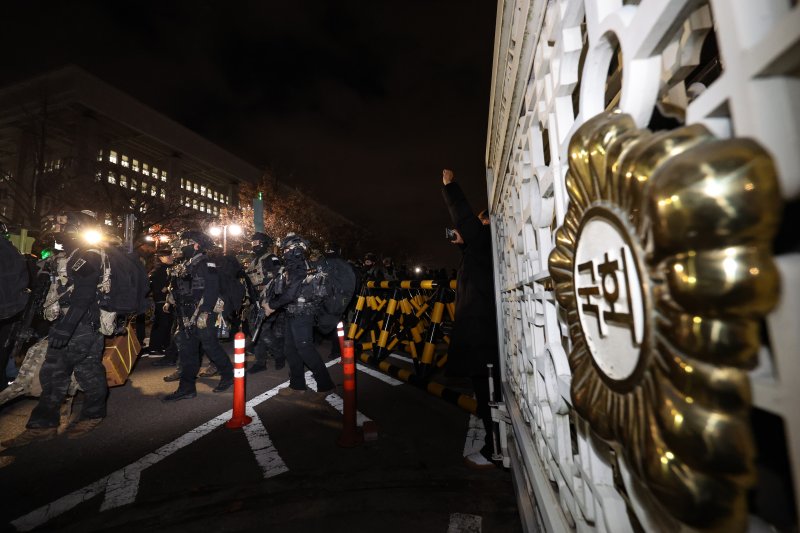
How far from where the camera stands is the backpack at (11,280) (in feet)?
12.6

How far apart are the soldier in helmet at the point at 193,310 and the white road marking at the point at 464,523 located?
13.4 ft

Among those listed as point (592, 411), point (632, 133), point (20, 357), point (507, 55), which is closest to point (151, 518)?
point (592, 411)

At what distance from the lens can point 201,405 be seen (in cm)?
477

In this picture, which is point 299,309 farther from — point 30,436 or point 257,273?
point 30,436

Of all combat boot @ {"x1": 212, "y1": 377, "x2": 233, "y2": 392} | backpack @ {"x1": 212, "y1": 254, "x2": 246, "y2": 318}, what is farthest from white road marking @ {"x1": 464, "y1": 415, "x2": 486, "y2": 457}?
backpack @ {"x1": 212, "y1": 254, "x2": 246, "y2": 318}

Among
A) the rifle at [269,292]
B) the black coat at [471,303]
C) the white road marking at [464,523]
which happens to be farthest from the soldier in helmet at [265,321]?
→ the white road marking at [464,523]

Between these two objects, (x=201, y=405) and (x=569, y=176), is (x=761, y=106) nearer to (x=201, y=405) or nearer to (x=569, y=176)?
(x=569, y=176)

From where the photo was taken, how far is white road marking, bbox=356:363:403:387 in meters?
5.73

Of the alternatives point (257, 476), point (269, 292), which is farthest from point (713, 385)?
point (269, 292)

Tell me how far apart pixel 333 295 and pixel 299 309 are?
60cm

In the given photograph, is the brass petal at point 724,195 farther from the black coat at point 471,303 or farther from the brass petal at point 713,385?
the black coat at point 471,303

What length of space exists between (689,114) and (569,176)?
0.87 feet

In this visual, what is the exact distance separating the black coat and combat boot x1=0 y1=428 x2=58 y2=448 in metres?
4.19

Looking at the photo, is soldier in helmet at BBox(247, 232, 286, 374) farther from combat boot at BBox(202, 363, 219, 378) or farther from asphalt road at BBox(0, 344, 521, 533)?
asphalt road at BBox(0, 344, 521, 533)
